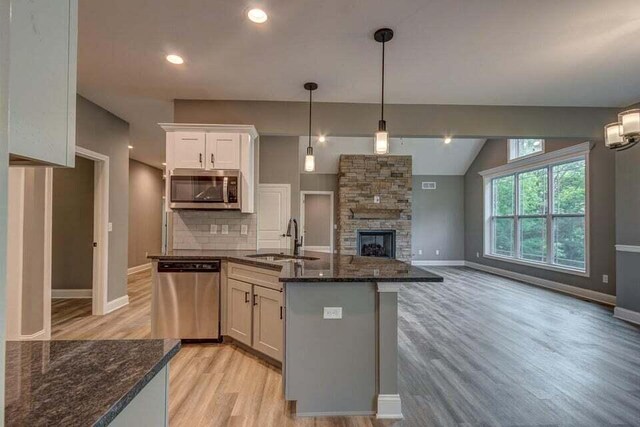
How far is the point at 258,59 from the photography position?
302cm

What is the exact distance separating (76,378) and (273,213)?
196 inches

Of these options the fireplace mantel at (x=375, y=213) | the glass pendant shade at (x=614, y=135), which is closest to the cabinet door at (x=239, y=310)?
the glass pendant shade at (x=614, y=135)

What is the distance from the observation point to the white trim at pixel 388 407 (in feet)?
6.95

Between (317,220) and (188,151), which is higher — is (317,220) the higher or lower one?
the lower one

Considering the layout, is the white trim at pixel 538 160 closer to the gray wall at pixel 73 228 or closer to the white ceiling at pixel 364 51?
the white ceiling at pixel 364 51

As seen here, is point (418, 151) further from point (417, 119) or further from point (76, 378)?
point (76, 378)

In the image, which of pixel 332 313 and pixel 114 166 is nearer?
pixel 332 313

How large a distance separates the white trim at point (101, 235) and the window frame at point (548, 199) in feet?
25.5

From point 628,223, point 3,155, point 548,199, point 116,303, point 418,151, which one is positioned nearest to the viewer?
point 3,155

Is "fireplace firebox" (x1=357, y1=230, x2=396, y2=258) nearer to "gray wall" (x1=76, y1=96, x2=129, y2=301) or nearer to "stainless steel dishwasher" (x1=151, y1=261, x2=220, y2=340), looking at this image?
"gray wall" (x1=76, y1=96, x2=129, y2=301)

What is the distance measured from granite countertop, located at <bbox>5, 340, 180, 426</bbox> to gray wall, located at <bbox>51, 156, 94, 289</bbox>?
17.9 ft

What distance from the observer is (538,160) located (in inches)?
261

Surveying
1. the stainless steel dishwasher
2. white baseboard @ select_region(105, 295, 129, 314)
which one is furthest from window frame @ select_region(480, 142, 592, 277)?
white baseboard @ select_region(105, 295, 129, 314)

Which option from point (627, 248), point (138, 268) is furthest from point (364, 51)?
point (138, 268)
